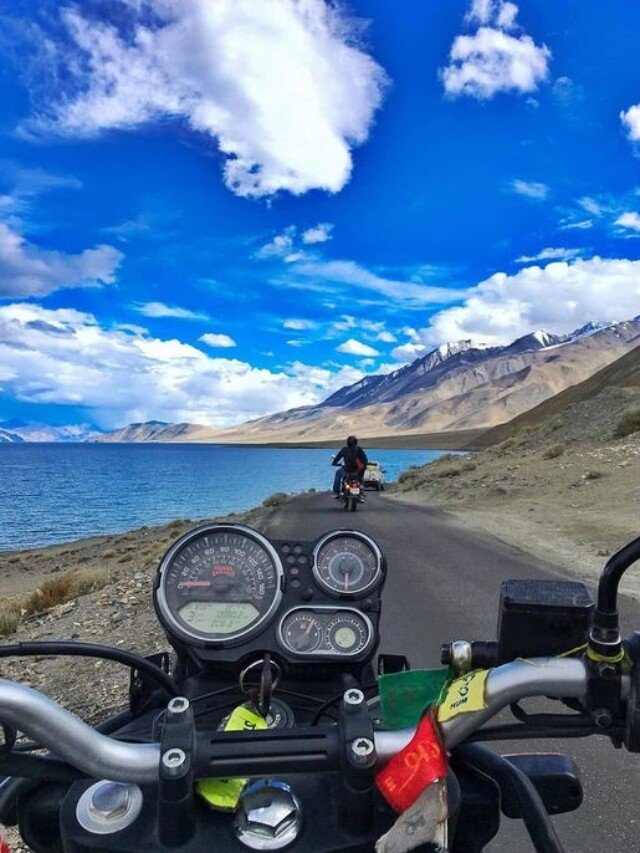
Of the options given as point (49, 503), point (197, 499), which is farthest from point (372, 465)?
point (49, 503)

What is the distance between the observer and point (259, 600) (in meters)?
2.95

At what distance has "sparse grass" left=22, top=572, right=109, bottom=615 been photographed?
12.0 meters

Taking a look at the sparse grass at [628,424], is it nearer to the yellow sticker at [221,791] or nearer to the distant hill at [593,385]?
the yellow sticker at [221,791]

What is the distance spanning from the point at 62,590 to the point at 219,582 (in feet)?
34.7

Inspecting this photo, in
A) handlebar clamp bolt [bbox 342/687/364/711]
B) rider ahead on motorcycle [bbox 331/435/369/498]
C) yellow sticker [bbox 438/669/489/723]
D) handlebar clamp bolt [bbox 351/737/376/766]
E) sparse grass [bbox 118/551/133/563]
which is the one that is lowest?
sparse grass [bbox 118/551/133/563]

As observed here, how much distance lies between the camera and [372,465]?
37531 millimetres

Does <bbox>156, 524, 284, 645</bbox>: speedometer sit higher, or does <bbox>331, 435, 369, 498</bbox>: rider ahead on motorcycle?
<bbox>331, 435, 369, 498</bbox>: rider ahead on motorcycle

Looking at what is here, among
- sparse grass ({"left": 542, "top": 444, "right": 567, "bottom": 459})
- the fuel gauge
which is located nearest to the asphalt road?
the fuel gauge

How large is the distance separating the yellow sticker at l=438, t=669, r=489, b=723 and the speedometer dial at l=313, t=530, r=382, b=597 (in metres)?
1.55

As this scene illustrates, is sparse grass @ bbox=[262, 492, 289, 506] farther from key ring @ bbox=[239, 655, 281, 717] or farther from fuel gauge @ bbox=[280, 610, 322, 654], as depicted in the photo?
key ring @ bbox=[239, 655, 281, 717]

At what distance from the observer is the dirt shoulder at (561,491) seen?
43.5 feet

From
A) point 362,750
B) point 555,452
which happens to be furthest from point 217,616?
point 555,452

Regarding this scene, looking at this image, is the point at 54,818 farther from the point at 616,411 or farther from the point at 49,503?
the point at 49,503

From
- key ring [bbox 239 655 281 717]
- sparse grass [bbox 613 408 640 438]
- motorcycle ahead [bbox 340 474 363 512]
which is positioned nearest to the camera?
key ring [bbox 239 655 281 717]
